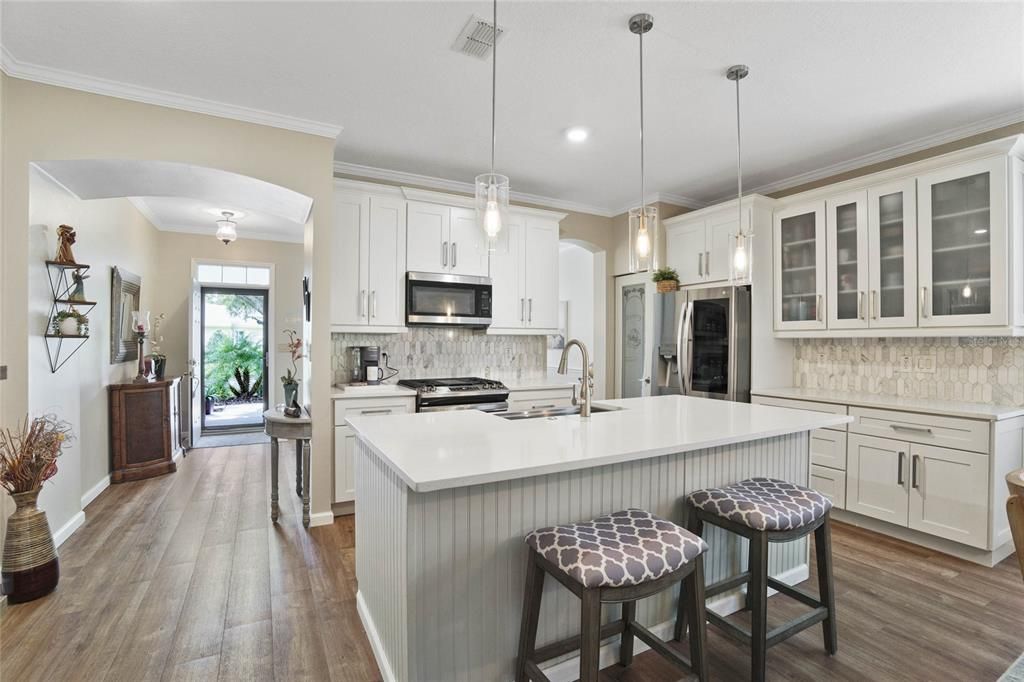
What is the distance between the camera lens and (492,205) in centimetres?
201

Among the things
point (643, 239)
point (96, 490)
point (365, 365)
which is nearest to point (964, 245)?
point (643, 239)

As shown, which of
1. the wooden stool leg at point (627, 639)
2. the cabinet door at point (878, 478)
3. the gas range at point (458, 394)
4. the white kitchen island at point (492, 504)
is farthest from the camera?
the gas range at point (458, 394)

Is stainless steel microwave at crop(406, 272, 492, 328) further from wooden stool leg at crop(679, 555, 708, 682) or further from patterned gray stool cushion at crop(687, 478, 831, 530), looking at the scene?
wooden stool leg at crop(679, 555, 708, 682)

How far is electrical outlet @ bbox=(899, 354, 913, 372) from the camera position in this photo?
3.66m

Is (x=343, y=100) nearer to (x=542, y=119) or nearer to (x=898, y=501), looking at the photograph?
(x=542, y=119)

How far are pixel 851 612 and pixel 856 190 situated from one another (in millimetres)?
2843

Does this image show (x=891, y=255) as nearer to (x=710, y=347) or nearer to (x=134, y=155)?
(x=710, y=347)

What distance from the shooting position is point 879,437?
10.7 ft

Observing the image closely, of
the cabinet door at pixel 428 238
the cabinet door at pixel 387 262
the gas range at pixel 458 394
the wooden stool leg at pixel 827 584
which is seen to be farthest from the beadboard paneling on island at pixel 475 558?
the cabinet door at pixel 428 238

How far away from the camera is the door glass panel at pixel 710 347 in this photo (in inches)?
165

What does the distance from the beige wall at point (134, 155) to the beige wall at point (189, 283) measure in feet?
10.8

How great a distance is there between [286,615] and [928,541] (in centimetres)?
371

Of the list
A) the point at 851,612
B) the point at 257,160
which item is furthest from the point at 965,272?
the point at 257,160

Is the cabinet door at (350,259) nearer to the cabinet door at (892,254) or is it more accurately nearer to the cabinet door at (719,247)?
the cabinet door at (719,247)
